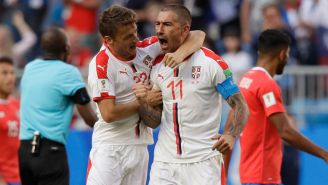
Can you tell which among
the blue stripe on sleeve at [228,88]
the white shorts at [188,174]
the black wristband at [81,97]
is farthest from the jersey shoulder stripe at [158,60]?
the black wristband at [81,97]

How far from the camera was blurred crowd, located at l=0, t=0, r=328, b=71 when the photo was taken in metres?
16.1

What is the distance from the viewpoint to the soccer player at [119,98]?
8.87 metres

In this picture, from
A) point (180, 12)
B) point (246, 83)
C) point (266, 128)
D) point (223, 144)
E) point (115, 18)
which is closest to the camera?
point (223, 144)

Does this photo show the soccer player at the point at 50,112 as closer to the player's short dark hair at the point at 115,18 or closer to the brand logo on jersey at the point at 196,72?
the player's short dark hair at the point at 115,18

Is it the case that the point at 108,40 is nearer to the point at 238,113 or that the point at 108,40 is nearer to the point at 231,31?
the point at 238,113

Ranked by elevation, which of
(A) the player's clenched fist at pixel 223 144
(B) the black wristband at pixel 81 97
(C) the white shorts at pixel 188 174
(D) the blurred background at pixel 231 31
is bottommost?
(C) the white shorts at pixel 188 174

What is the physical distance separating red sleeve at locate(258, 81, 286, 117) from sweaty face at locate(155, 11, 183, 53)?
136 cm

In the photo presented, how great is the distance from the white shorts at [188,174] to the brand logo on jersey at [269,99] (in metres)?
1.15

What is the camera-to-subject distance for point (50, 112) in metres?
10.3

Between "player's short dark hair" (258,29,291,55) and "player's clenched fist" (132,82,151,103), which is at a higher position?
"player's short dark hair" (258,29,291,55)

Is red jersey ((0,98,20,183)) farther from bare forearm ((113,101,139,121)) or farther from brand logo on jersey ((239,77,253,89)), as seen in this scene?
brand logo on jersey ((239,77,253,89))

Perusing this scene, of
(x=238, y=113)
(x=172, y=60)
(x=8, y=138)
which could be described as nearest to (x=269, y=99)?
(x=238, y=113)

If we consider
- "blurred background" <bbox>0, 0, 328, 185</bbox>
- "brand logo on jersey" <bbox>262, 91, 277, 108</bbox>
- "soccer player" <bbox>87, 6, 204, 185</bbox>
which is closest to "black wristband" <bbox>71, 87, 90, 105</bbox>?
"soccer player" <bbox>87, 6, 204, 185</bbox>

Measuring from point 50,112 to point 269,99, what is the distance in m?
2.33
